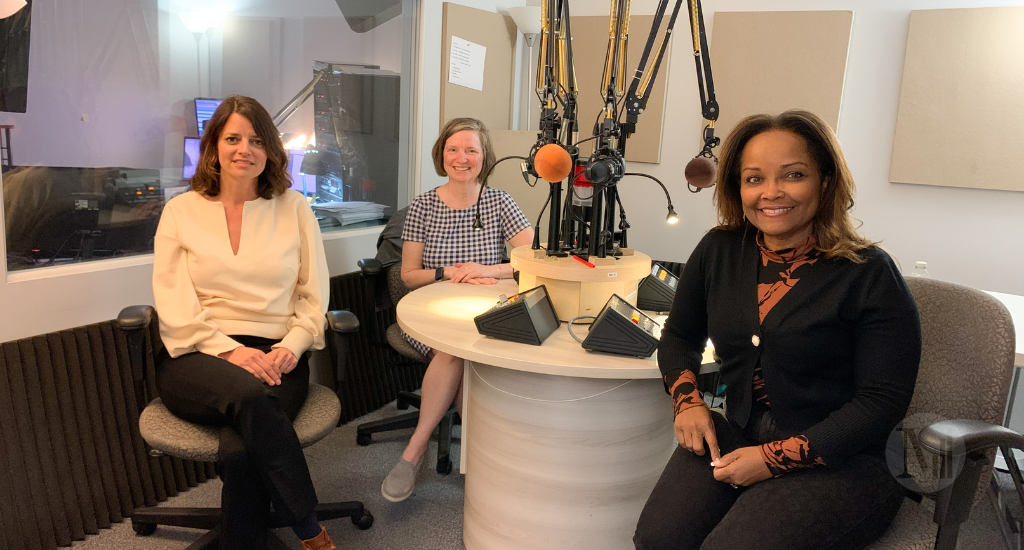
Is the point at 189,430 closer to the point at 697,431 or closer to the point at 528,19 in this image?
the point at 697,431

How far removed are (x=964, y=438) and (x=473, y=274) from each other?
1.57m

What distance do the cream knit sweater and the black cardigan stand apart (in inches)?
49.6

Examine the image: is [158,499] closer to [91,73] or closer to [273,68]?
[91,73]

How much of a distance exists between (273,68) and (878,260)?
2434mm

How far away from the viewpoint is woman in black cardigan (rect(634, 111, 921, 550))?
135 centimetres

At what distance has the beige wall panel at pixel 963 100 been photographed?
303cm

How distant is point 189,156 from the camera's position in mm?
2545

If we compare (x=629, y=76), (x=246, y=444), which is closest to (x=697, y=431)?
(x=246, y=444)

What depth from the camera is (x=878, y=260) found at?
1390 millimetres

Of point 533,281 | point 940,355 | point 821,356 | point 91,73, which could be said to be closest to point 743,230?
point 821,356

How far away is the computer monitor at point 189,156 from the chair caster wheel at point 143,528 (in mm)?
1180

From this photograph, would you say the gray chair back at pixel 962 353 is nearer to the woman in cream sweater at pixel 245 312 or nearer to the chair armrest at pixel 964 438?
the chair armrest at pixel 964 438

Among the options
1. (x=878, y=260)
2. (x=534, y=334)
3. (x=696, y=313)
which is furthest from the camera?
(x=534, y=334)

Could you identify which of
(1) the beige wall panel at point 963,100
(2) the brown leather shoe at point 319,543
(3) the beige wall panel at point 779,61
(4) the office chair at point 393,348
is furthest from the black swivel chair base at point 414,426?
(1) the beige wall panel at point 963,100
